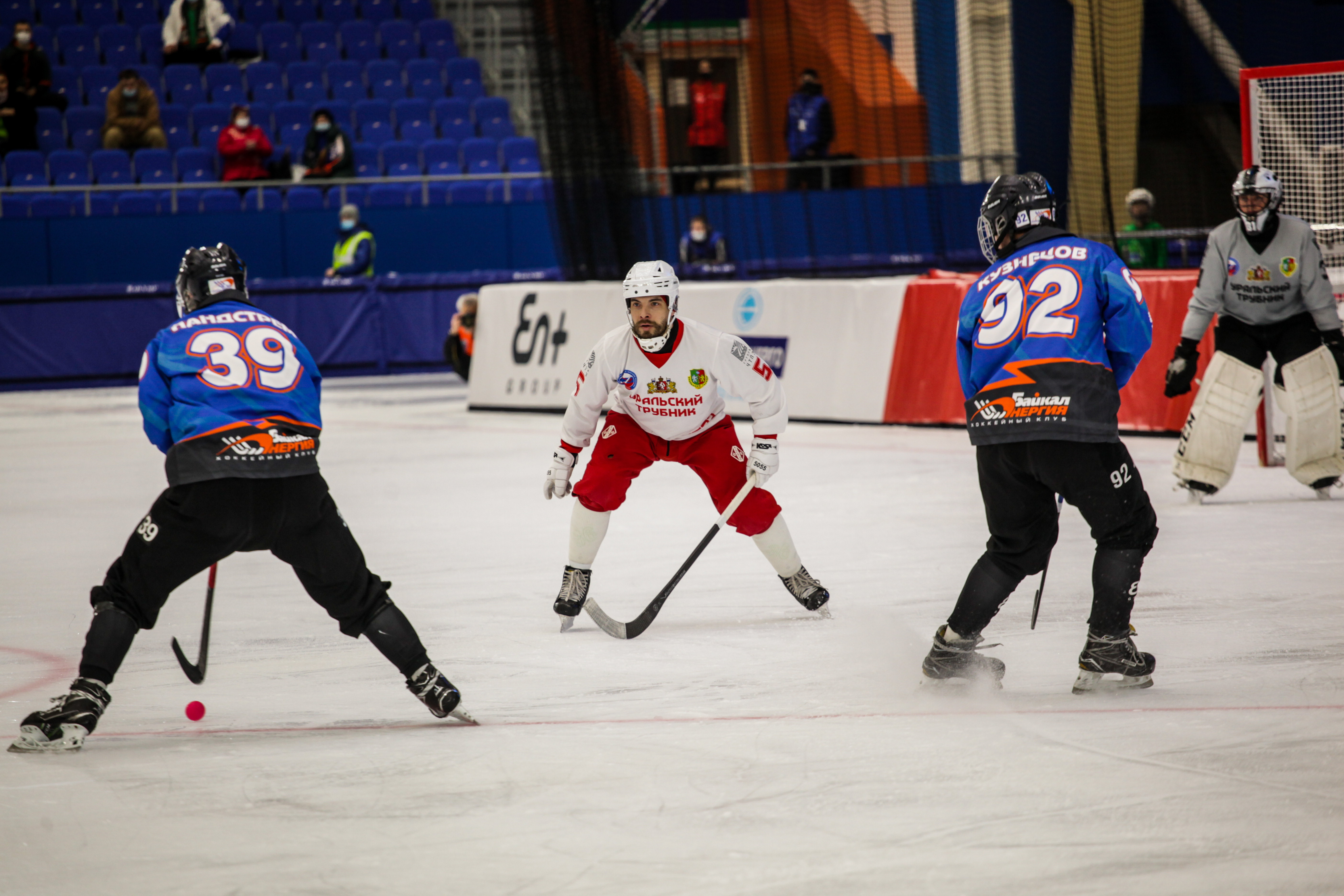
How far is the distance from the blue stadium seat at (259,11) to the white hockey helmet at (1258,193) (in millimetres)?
17503

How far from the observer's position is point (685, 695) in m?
4.68

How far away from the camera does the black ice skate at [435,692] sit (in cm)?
430

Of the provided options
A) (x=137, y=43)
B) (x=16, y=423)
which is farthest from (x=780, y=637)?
(x=137, y=43)

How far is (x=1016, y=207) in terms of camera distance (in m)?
4.61

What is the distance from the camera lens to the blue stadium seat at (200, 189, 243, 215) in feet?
65.2

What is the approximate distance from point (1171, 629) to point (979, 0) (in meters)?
12.4

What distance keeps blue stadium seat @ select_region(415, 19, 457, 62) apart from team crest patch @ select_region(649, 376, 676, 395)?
18.2 metres

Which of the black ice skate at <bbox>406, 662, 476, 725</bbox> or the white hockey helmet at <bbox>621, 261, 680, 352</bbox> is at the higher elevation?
the white hockey helmet at <bbox>621, 261, 680, 352</bbox>

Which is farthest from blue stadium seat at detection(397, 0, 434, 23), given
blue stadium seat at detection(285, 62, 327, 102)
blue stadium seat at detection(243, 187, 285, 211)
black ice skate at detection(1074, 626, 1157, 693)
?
black ice skate at detection(1074, 626, 1157, 693)

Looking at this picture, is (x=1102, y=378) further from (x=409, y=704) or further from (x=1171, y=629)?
(x=409, y=704)

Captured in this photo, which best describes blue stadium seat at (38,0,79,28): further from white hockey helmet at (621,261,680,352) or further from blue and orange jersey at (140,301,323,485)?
blue and orange jersey at (140,301,323,485)

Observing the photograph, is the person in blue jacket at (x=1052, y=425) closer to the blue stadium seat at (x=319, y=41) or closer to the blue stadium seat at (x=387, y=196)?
the blue stadium seat at (x=387, y=196)

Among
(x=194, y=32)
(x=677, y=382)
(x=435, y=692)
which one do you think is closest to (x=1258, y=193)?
(x=677, y=382)

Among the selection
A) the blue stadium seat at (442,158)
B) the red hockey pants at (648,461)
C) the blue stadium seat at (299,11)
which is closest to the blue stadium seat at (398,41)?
the blue stadium seat at (299,11)
